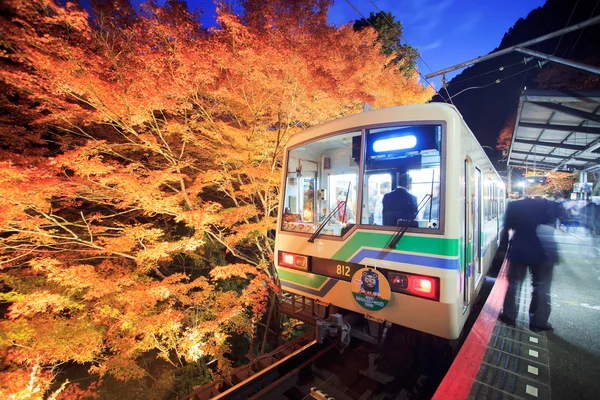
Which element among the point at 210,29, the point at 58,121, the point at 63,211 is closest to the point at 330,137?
the point at 210,29

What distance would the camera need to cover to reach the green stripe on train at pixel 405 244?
8.41ft

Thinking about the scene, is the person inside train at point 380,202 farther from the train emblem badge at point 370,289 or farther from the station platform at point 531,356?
the station platform at point 531,356

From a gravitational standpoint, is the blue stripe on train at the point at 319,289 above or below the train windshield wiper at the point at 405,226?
below

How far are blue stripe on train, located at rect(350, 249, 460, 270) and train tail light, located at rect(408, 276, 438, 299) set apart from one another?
146mm

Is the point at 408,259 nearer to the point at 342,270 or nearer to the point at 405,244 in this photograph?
the point at 405,244

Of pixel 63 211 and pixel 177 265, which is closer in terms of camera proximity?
pixel 63 211

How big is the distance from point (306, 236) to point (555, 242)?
44.0ft

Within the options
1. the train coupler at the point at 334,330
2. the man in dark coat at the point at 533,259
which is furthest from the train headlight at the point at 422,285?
the man in dark coat at the point at 533,259

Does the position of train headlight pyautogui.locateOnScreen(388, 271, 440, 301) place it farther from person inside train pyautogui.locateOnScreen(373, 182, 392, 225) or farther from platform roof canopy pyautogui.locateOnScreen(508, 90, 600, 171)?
platform roof canopy pyautogui.locateOnScreen(508, 90, 600, 171)

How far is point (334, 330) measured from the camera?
2.99 metres

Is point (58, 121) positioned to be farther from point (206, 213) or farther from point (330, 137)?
point (330, 137)

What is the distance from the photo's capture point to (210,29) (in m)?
6.24

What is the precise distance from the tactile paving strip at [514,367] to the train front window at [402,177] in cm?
205

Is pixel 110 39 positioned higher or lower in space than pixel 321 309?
higher
